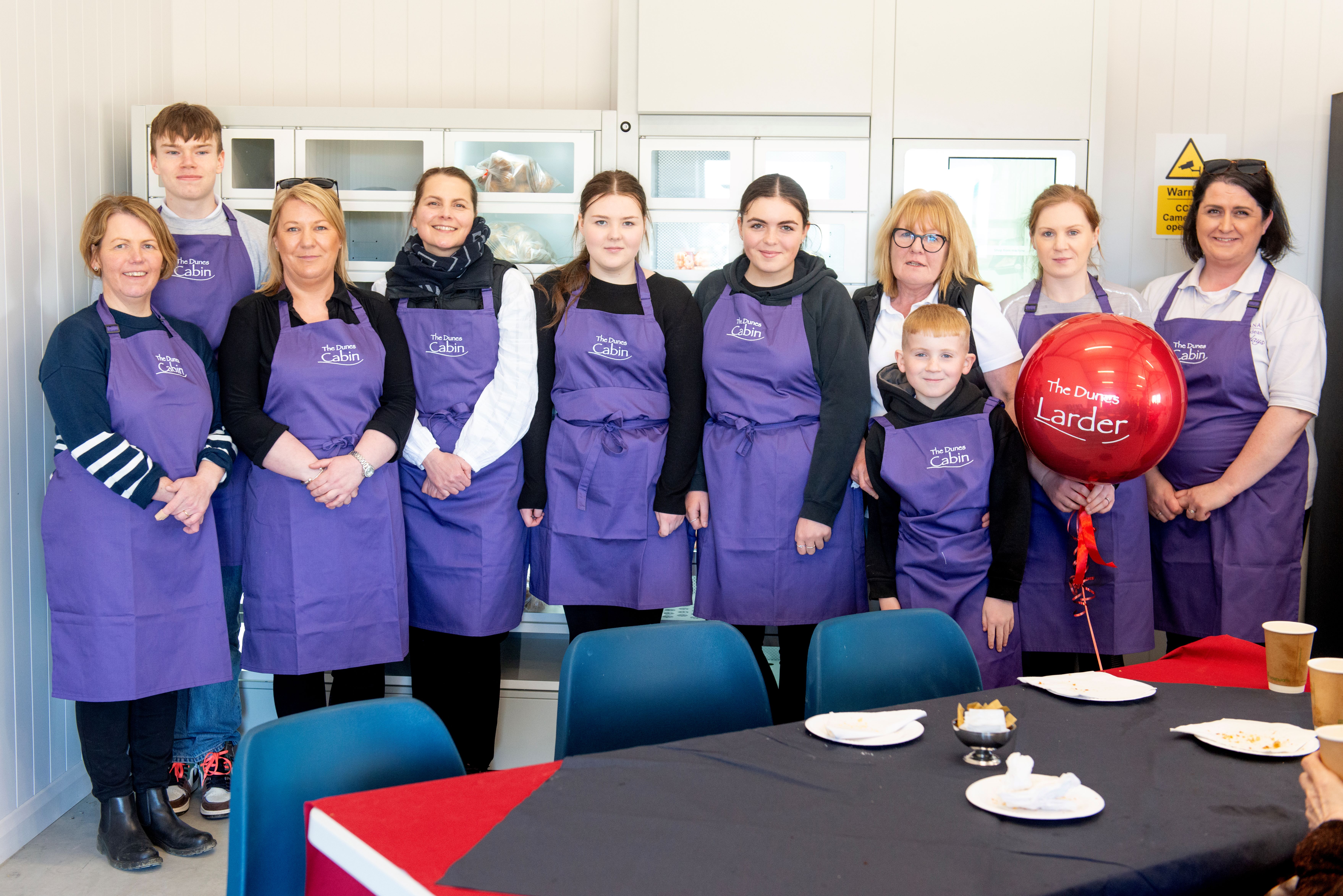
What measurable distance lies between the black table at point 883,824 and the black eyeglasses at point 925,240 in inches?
51.9

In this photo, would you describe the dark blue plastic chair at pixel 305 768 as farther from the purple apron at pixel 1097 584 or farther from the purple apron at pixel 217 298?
the purple apron at pixel 1097 584

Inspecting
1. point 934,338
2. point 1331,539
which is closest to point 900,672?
point 934,338

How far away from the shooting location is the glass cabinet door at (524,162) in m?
3.15

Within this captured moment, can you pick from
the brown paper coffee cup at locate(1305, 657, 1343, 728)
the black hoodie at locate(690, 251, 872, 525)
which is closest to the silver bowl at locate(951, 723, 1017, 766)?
the brown paper coffee cup at locate(1305, 657, 1343, 728)

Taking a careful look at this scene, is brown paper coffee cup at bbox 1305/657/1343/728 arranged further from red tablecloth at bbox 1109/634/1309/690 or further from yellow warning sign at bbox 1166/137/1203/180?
yellow warning sign at bbox 1166/137/1203/180

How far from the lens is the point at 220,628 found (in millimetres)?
2408

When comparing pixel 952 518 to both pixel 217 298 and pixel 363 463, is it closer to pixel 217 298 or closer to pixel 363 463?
pixel 363 463

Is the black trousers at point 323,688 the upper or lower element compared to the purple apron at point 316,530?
lower

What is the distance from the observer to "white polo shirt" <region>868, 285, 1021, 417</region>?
2.44m

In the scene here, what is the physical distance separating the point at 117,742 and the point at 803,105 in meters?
2.48

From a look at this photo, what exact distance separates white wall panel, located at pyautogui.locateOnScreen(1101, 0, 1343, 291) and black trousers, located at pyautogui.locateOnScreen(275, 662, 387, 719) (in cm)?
263

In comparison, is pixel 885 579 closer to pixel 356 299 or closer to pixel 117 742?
pixel 356 299

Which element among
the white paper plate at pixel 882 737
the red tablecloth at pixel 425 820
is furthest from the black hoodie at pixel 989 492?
the red tablecloth at pixel 425 820

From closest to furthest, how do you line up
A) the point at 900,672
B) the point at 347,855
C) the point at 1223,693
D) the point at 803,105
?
1. the point at 347,855
2. the point at 1223,693
3. the point at 900,672
4. the point at 803,105
